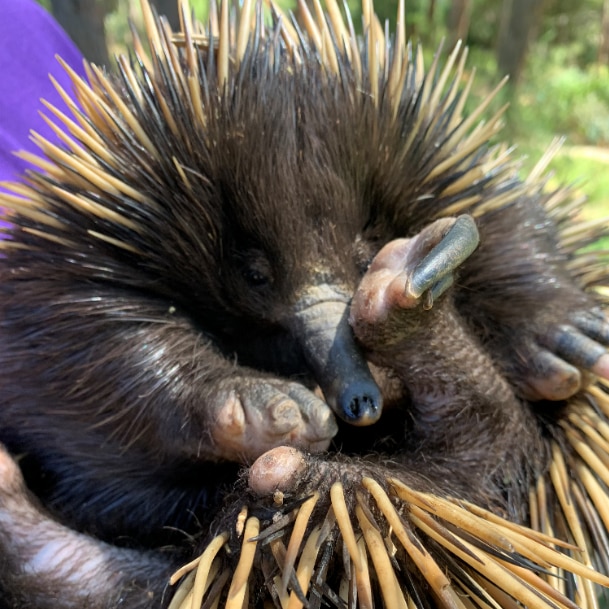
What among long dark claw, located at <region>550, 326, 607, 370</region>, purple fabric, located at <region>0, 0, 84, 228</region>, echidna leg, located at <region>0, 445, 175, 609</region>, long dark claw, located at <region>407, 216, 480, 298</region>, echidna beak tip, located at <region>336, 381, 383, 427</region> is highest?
purple fabric, located at <region>0, 0, 84, 228</region>

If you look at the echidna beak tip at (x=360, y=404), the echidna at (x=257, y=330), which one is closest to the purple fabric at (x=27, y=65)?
the echidna at (x=257, y=330)

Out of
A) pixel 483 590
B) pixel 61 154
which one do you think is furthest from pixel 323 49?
pixel 483 590

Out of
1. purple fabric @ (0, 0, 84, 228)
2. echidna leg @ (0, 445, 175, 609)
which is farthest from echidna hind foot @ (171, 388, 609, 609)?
purple fabric @ (0, 0, 84, 228)

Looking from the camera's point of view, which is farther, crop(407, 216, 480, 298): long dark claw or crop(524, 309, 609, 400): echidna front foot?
crop(524, 309, 609, 400): echidna front foot

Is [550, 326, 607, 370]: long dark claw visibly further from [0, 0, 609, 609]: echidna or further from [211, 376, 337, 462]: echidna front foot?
[211, 376, 337, 462]: echidna front foot

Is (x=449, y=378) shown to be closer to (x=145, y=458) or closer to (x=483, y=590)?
(x=483, y=590)

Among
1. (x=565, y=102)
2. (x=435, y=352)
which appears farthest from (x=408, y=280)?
(x=565, y=102)
